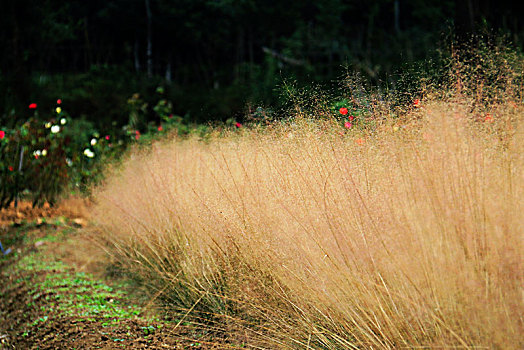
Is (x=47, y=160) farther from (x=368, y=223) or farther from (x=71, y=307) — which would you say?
(x=368, y=223)

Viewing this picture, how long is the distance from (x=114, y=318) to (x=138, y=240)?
575mm

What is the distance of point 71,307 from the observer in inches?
125

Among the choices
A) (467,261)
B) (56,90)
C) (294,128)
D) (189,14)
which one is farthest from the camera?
(189,14)

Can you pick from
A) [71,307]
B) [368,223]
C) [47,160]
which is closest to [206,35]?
[47,160]

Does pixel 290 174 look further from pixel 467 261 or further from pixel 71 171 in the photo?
pixel 71 171

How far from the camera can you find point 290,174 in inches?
96.7

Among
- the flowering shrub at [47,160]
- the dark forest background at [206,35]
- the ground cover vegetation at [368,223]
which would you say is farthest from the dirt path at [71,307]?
the dark forest background at [206,35]

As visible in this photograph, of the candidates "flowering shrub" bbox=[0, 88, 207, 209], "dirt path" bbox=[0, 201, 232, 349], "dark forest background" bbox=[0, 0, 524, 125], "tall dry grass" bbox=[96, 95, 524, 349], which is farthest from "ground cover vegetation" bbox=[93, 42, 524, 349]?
"dark forest background" bbox=[0, 0, 524, 125]

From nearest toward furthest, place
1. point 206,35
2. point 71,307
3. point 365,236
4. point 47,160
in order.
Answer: point 365,236 → point 71,307 → point 47,160 → point 206,35

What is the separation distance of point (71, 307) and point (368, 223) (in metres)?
2.13

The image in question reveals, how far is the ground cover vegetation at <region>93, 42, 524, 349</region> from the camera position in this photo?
1.58 meters

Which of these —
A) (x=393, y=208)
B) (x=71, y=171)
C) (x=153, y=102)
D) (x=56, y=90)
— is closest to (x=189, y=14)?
(x=56, y=90)

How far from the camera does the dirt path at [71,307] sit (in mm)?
2588

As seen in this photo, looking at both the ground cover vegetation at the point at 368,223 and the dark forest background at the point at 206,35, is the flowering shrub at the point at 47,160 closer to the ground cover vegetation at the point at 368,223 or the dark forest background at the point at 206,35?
the ground cover vegetation at the point at 368,223
